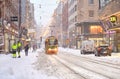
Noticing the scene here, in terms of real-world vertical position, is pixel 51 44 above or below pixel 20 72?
above

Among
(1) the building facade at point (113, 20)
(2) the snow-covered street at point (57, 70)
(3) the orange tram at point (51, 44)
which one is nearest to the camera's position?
(2) the snow-covered street at point (57, 70)

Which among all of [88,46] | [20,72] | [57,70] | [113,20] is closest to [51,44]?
[88,46]

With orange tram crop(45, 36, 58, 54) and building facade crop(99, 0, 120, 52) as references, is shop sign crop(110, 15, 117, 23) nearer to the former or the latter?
building facade crop(99, 0, 120, 52)

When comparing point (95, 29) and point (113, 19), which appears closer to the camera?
point (113, 19)

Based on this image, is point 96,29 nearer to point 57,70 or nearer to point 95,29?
point 95,29

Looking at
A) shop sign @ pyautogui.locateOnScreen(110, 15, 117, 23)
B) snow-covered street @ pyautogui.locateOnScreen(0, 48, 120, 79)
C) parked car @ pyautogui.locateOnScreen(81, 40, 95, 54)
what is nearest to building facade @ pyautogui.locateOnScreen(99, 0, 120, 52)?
shop sign @ pyautogui.locateOnScreen(110, 15, 117, 23)

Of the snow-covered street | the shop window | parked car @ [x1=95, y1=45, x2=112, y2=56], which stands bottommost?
the snow-covered street

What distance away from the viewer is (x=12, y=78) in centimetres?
1756

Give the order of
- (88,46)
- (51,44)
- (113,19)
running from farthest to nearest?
(51,44), (113,19), (88,46)

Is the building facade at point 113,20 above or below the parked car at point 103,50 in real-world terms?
above

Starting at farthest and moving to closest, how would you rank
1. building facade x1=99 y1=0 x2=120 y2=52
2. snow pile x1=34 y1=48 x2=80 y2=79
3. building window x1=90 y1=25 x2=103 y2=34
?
1. building window x1=90 y1=25 x2=103 y2=34
2. building facade x1=99 y1=0 x2=120 y2=52
3. snow pile x1=34 y1=48 x2=80 y2=79

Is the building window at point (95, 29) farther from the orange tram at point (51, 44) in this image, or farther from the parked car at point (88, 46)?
the parked car at point (88, 46)

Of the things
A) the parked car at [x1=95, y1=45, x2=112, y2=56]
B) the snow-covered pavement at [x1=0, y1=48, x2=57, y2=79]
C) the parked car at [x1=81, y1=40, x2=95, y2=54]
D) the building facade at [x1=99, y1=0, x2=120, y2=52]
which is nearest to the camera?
the snow-covered pavement at [x1=0, y1=48, x2=57, y2=79]

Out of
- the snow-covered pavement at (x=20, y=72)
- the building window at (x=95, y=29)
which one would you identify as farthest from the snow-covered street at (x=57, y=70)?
the building window at (x=95, y=29)
